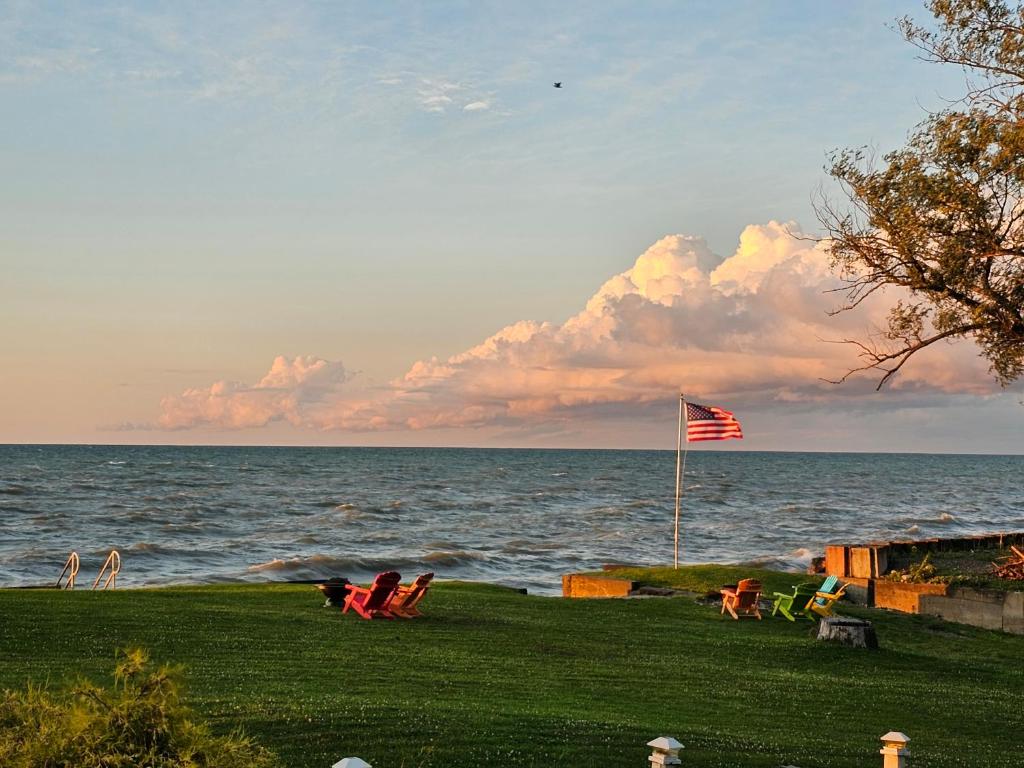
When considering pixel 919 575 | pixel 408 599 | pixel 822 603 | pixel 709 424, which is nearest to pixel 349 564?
pixel 709 424

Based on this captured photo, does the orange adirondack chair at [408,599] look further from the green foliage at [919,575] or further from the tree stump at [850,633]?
the green foliage at [919,575]

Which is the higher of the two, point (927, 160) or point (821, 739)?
point (927, 160)

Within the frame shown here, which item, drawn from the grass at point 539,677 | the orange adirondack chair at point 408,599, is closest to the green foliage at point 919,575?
the grass at point 539,677

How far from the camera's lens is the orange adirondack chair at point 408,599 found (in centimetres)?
1823

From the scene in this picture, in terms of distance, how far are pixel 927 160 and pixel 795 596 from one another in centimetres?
834

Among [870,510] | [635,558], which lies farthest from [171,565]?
[870,510]

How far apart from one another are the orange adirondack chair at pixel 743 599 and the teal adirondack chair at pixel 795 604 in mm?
509

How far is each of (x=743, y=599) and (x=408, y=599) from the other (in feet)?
21.5

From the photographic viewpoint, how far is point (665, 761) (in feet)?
24.4

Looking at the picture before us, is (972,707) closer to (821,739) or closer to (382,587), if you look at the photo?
(821,739)

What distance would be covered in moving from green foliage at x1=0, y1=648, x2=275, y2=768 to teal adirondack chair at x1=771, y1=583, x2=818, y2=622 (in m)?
16.7

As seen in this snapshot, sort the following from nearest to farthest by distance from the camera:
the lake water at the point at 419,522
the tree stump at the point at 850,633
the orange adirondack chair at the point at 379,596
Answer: the tree stump at the point at 850,633
the orange adirondack chair at the point at 379,596
the lake water at the point at 419,522

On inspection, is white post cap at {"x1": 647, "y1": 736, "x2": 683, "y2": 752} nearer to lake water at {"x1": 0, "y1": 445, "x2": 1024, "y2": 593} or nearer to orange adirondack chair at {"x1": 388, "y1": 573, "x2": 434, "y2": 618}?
orange adirondack chair at {"x1": 388, "y1": 573, "x2": 434, "y2": 618}

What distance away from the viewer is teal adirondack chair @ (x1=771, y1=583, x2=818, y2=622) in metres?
20.5
